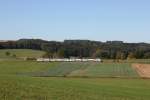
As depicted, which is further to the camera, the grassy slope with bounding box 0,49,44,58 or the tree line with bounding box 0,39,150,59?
the tree line with bounding box 0,39,150,59

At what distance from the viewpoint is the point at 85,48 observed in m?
177

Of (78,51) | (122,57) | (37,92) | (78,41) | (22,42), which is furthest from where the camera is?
(78,41)

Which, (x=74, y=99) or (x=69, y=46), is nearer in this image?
(x=74, y=99)

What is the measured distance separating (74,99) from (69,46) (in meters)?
159

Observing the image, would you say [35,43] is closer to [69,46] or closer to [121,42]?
[69,46]

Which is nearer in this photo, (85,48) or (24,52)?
(24,52)

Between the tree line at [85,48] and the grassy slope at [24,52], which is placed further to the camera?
the tree line at [85,48]

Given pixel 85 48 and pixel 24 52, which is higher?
pixel 85 48

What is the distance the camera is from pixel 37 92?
16.8 m

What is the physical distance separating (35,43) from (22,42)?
6147mm

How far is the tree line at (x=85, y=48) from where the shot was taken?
15875 cm

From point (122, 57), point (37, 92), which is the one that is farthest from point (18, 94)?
point (122, 57)

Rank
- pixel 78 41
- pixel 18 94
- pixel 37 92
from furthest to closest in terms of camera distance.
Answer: pixel 78 41 < pixel 37 92 < pixel 18 94

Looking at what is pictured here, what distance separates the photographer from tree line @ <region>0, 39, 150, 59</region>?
159m
